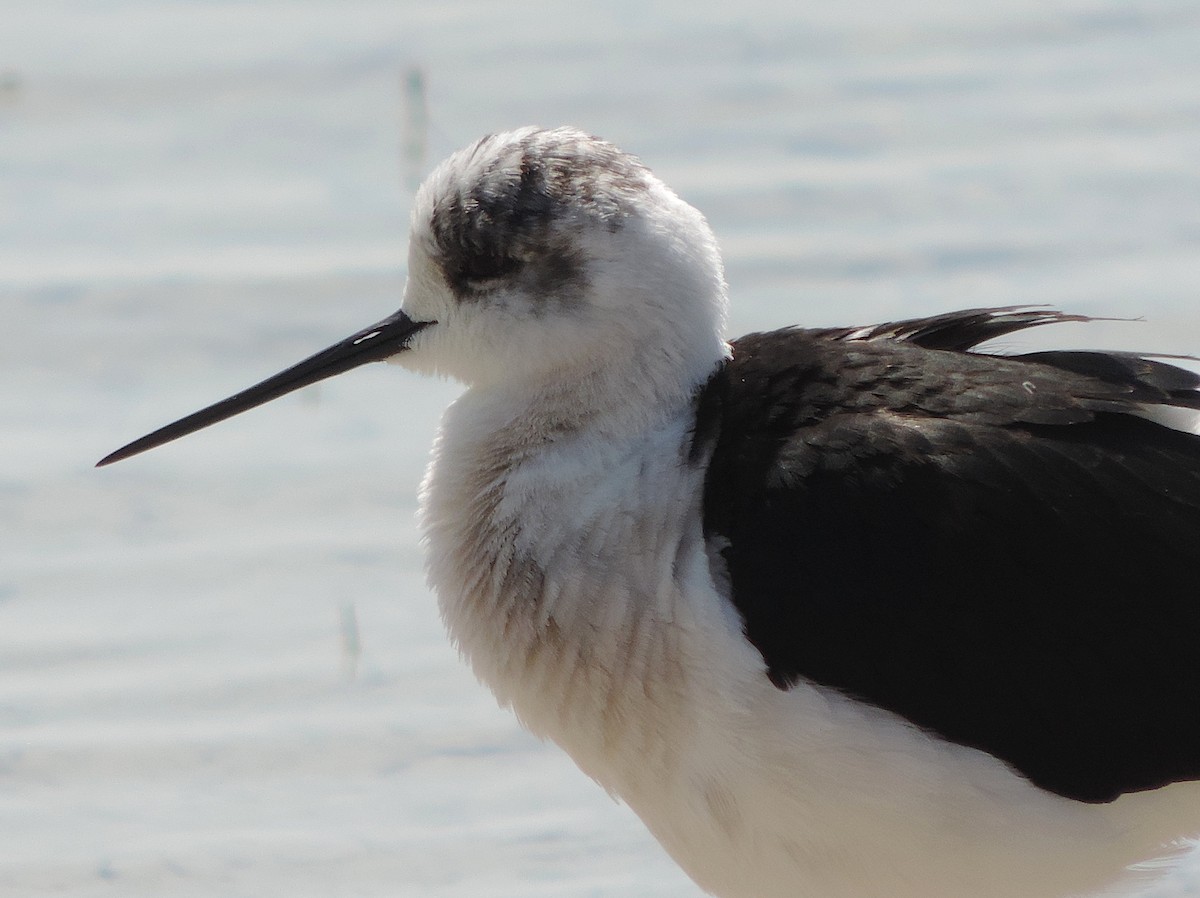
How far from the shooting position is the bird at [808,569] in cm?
438

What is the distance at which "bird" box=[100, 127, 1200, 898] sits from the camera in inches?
173

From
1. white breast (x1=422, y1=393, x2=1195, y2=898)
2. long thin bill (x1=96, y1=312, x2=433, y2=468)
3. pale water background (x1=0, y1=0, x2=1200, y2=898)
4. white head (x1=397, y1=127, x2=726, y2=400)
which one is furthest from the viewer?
pale water background (x1=0, y1=0, x2=1200, y2=898)

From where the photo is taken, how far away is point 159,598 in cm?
646

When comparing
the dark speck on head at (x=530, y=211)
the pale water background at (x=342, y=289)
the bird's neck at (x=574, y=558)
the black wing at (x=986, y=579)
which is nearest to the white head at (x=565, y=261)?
the dark speck on head at (x=530, y=211)

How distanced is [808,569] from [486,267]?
950 millimetres

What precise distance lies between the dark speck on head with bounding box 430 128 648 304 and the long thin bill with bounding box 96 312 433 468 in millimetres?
217

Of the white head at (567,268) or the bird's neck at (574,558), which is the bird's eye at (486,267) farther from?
the bird's neck at (574,558)

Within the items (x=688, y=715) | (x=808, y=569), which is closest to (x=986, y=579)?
(x=808, y=569)

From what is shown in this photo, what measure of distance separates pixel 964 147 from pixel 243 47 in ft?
9.34

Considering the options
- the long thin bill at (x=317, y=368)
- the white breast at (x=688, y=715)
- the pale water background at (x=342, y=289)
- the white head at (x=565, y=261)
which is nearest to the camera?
the white breast at (x=688, y=715)

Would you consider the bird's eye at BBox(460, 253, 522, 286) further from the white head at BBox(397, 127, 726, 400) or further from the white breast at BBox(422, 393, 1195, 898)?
the white breast at BBox(422, 393, 1195, 898)

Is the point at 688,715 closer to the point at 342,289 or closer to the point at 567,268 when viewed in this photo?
the point at 567,268

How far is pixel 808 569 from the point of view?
438 cm

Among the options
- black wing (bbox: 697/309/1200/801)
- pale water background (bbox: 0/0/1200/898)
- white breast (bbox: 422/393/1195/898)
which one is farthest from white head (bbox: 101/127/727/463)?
pale water background (bbox: 0/0/1200/898)
